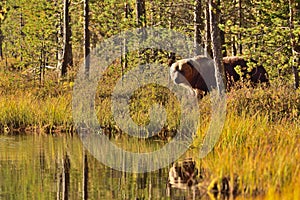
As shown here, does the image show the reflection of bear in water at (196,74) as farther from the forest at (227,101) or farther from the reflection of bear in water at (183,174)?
the reflection of bear in water at (183,174)

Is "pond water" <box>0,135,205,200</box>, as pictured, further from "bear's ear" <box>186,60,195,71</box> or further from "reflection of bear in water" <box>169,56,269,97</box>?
"bear's ear" <box>186,60,195,71</box>

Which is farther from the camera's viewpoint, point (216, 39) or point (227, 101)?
point (216, 39)

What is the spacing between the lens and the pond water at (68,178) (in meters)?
9.63

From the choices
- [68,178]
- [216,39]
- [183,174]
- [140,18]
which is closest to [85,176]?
[68,178]

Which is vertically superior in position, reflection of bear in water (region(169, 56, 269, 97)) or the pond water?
reflection of bear in water (region(169, 56, 269, 97))

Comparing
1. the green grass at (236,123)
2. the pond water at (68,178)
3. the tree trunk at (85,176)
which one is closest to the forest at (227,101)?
the green grass at (236,123)

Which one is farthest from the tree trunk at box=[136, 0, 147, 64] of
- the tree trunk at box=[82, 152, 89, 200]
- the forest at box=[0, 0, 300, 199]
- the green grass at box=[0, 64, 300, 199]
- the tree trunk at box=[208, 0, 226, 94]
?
the tree trunk at box=[82, 152, 89, 200]

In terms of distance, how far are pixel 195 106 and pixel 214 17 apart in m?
2.00

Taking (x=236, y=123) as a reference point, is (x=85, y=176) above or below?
below

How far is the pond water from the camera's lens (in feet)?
31.6

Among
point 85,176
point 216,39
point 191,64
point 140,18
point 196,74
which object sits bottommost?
point 85,176

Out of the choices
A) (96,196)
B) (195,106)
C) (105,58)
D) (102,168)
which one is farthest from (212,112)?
(105,58)

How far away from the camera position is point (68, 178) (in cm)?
1086

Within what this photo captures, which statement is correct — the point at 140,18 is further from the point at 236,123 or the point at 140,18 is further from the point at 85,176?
the point at 85,176
